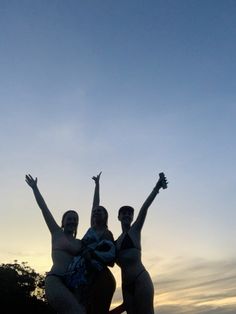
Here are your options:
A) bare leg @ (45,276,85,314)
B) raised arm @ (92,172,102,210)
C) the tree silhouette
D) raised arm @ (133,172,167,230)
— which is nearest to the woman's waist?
raised arm @ (133,172,167,230)

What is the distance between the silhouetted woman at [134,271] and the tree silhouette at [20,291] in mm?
34564

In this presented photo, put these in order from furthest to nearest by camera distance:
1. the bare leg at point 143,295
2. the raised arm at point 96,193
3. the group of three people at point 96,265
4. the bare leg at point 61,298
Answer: the raised arm at point 96,193
the bare leg at point 143,295
the group of three people at point 96,265
the bare leg at point 61,298

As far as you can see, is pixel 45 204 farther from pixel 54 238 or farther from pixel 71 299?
pixel 71 299

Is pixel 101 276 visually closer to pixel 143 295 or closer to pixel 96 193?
pixel 143 295

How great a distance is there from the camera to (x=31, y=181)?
24.5 ft

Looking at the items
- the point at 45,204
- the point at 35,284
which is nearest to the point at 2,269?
the point at 35,284

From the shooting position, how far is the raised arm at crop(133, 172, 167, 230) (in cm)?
709

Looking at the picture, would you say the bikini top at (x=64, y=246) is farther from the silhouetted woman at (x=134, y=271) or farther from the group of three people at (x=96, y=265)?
the silhouetted woman at (x=134, y=271)

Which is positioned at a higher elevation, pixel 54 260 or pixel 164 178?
pixel 164 178

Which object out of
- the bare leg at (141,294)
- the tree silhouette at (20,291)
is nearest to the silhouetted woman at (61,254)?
the bare leg at (141,294)

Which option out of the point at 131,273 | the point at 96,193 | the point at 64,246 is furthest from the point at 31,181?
the point at 131,273

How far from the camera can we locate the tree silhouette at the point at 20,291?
38469 millimetres

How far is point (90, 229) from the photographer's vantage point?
714cm

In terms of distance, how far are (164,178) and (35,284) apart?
41.4m
